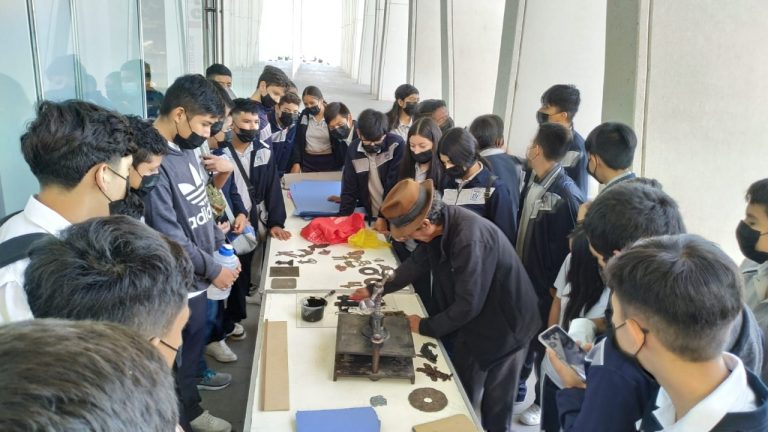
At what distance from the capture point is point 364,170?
12.9 ft

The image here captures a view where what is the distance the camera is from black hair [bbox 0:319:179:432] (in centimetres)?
49

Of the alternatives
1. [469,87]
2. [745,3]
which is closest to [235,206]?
[745,3]

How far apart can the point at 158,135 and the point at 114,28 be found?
1.72m

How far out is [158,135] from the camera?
2189mm

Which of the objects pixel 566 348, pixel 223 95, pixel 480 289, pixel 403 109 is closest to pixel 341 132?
pixel 403 109

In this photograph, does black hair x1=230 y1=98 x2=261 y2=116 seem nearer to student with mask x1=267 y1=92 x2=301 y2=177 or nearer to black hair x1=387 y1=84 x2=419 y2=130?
student with mask x1=267 y1=92 x2=301 y2=177

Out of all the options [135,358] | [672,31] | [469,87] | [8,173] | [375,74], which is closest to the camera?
[135,358]

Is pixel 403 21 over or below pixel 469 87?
over

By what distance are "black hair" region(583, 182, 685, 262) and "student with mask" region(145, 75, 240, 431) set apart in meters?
1.71

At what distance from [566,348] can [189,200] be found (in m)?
1.81

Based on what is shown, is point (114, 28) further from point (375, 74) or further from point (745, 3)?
point (375, 74)

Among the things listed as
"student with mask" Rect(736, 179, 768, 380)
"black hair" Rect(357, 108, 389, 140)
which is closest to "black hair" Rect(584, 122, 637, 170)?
"student with mask" Rect(736, 179, 768, 380)

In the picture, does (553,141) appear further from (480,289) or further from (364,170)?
(364,170)

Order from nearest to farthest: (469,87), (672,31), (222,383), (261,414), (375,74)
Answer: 1. (261,414)
2. (672,31)
3. (222,383)
4. (469,87)
5. (375,74)
